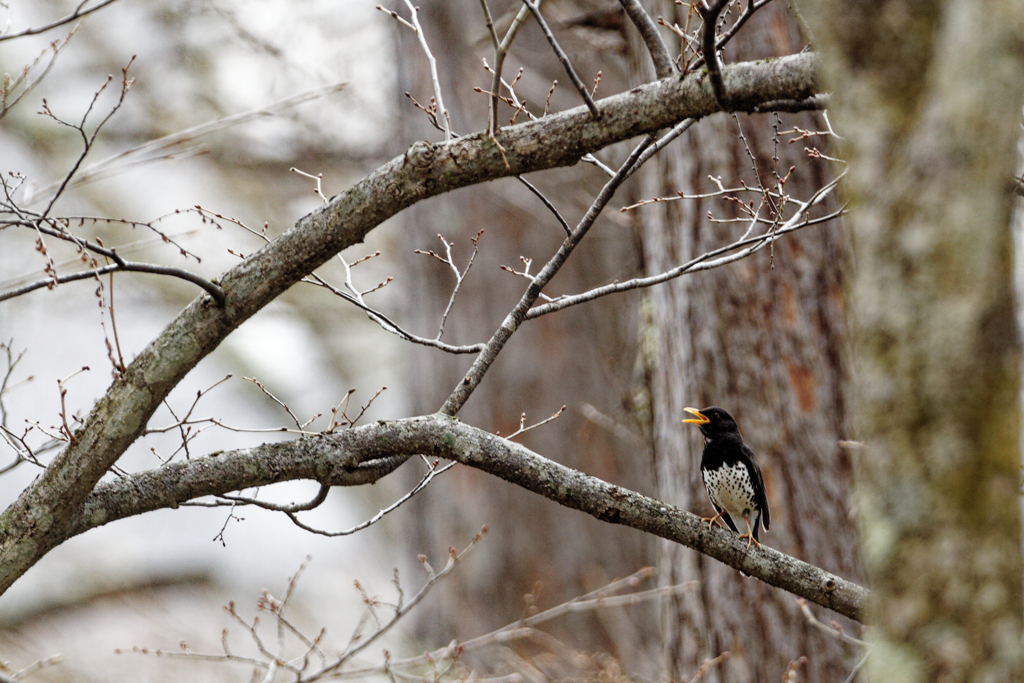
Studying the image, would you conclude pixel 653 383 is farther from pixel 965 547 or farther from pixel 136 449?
pixel 136 449

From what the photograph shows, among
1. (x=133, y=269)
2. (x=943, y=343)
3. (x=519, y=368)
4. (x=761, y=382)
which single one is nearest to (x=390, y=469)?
(x=133, y=269)

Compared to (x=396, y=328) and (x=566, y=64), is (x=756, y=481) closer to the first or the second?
(x=396, y=328)

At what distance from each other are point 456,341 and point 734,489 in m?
3.93

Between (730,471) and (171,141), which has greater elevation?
(171,141)

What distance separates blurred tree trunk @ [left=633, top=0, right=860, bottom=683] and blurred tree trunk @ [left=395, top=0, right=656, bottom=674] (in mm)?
2045

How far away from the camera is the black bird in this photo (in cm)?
409

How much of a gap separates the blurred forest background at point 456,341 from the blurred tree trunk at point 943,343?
1020mm

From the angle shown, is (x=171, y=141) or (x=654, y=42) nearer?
(x=654, y=42)

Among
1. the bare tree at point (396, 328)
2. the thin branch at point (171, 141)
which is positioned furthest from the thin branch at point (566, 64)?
the thin branch at point (171, 141)

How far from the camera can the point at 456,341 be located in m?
7.66

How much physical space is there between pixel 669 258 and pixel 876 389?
381 cm

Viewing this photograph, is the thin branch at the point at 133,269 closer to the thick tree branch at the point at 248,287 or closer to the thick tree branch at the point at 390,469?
the thick tree branch at the point at 248,287

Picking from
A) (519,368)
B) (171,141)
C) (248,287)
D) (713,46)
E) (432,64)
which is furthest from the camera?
(519,368)

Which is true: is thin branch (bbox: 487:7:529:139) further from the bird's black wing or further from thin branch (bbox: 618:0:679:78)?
the bird's black wing
